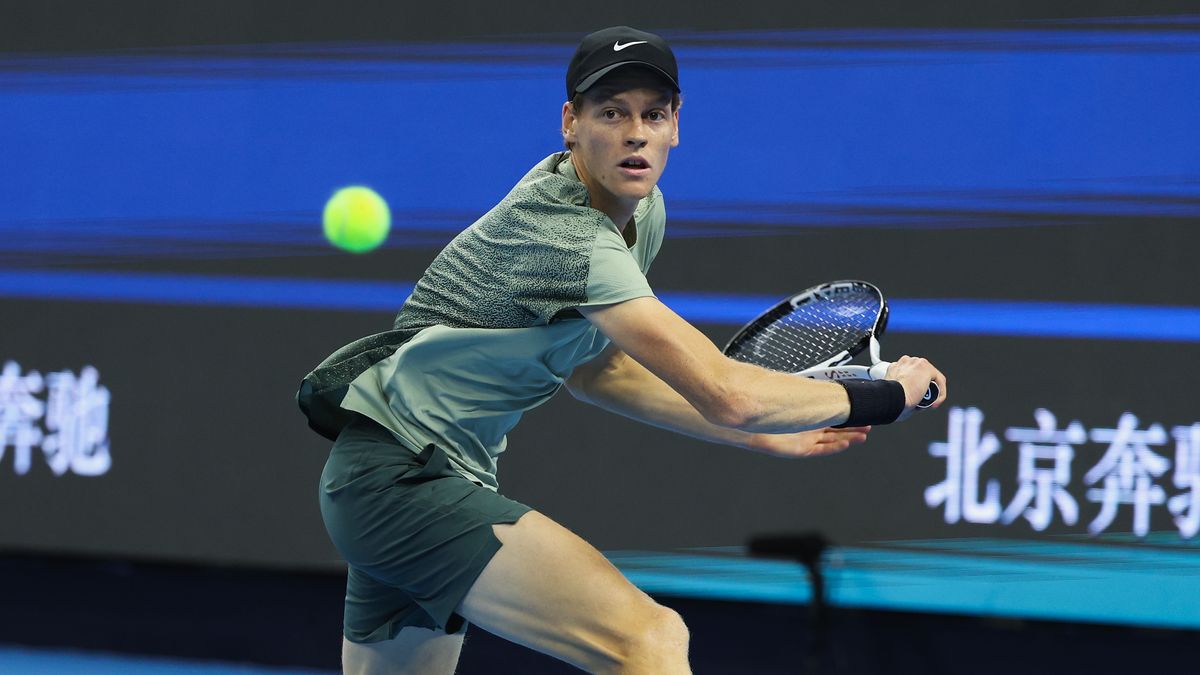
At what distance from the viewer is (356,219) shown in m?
4.53

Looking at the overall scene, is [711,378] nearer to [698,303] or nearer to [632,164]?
[632,164]

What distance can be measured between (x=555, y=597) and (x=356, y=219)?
2.33 metres

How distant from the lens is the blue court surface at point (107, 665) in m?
4.66

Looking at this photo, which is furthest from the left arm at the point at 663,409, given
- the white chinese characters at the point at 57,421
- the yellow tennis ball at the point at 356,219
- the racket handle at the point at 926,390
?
the white chinese characters at the point at 57,421

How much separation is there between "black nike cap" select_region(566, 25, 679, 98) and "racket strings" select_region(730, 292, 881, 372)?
74 cm

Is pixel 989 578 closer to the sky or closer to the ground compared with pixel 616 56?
closer to the ground

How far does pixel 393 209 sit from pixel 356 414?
189cm

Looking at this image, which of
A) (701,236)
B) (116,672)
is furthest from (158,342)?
(701,236)

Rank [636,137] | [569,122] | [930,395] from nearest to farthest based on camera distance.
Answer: [636,137], [569,122], [930,395]

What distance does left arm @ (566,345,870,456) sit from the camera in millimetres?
2881

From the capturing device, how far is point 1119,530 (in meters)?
4.04

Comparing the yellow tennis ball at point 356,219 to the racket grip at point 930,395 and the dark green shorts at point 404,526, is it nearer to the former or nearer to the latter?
the dark green shorts at point 404,526

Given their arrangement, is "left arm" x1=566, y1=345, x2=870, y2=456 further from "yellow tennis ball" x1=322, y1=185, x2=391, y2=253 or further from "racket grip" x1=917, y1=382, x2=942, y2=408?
"yellow tennis ball" x1=322, y1=185, x2=391, y2=253

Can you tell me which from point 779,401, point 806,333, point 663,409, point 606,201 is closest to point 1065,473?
point 806,333
